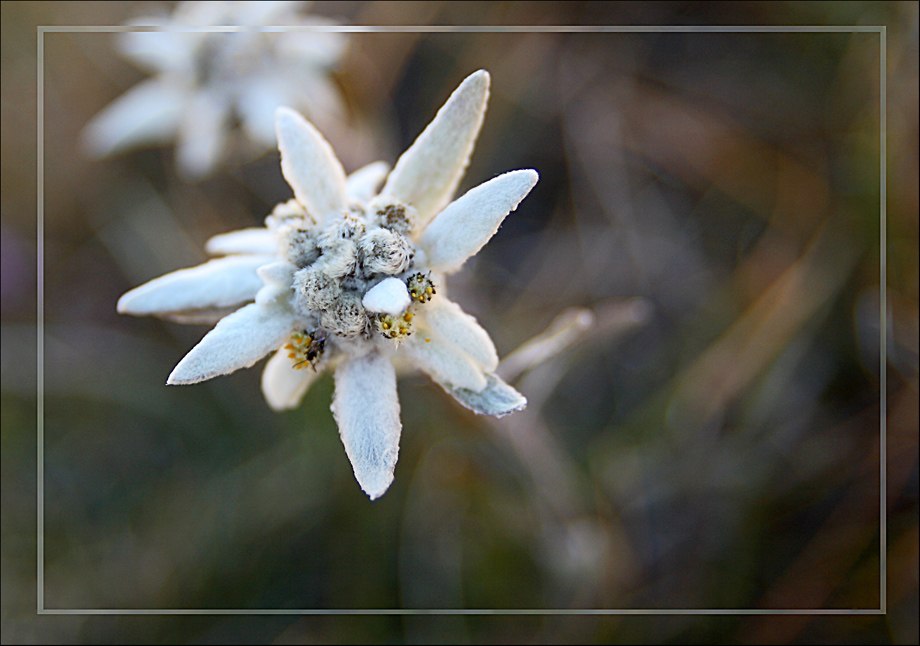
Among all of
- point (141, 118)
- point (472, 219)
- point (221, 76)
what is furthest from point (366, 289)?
point (141, 118)

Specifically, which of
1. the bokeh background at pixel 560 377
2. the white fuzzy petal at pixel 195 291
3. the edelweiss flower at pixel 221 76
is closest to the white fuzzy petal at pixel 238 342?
the white fuzzy petal at pixel 195 291

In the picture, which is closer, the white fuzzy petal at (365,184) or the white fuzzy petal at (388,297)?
the white fuzzy petal at (388,297)

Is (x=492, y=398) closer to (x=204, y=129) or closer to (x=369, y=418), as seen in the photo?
(x=369, y=418)

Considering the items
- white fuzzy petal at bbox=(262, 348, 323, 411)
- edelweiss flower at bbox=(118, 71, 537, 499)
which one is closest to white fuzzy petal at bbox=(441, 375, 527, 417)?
edelweiss flower at bbox=(118, 71, 537, 499)

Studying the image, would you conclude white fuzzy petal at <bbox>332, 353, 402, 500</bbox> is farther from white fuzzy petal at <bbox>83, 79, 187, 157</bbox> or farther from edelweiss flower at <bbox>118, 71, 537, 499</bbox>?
white fuzzy petal at <bbox>83, 79, 187, 157</bbox>

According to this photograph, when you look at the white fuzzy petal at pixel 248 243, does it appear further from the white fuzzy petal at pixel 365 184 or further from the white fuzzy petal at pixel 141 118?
the white fuzzy petal at pixel 141 118

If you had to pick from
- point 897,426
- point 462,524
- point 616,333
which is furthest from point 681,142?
point 462,524

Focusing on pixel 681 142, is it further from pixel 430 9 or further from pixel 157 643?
pixel 157 643
